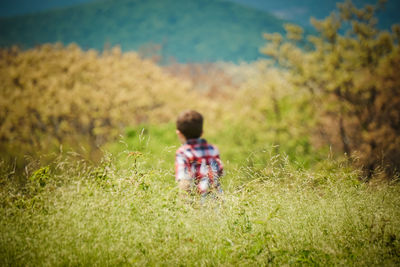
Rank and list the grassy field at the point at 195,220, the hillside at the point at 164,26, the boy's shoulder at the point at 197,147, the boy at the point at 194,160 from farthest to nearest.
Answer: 1. the hillside at the point at 164,26
2. the boy's shoulder at the point at 197,147
3. the boy at the point at 194,160
4. the grassy field at the point at 195,220

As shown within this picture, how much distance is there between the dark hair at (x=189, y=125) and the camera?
10.5 feet

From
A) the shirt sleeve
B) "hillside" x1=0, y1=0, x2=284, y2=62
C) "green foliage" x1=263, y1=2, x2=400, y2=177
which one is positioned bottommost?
the shirt sleeve

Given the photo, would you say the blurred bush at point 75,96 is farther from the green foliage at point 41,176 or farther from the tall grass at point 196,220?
the tall grass at point 196,220

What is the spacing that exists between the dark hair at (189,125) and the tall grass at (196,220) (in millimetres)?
534

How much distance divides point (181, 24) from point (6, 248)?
124668 millimetres

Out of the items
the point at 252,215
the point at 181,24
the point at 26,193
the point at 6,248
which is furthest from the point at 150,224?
the point at 181,24

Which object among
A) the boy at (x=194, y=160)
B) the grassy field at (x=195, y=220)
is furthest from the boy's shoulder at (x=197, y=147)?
the grassy field at (x=195, y=220)

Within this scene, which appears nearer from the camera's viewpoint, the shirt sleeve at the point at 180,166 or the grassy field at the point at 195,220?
the grassy field at the point at 195,220

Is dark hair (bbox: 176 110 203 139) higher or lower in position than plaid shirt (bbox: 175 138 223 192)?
higher

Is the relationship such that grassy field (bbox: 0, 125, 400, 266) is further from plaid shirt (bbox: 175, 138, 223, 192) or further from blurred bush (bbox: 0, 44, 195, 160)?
blurred bush (bbox: 0, 44, 195, 160)

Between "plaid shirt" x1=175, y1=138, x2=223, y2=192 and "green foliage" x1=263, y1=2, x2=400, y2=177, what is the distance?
8.67 meters

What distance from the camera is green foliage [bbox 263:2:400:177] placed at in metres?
10.9

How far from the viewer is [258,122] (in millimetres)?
14547

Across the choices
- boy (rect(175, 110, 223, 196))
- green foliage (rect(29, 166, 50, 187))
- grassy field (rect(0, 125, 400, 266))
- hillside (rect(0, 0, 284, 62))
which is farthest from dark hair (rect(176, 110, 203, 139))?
hillside (rect(0, 0, 284, 62))
